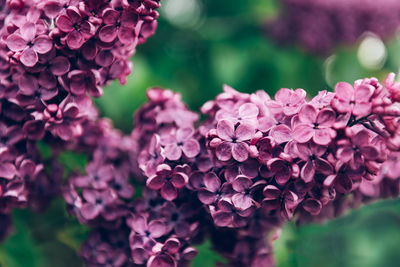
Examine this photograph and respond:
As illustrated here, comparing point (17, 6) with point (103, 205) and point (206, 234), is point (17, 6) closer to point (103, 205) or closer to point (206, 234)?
point (103, 205)

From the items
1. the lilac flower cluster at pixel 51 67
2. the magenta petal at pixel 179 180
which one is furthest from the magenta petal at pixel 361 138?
the lilac flower cluster at pixel 51 67

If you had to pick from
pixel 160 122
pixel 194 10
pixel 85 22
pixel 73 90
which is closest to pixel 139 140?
pixel 160 122

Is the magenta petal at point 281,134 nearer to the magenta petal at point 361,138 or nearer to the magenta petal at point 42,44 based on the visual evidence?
the magenta petal at point 361,138

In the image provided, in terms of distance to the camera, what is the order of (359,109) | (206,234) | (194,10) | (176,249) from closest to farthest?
(359,109)
(176,249)
(206,234)
(194,10)

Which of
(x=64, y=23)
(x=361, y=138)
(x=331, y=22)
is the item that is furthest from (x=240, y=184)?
(x=331, y=22)

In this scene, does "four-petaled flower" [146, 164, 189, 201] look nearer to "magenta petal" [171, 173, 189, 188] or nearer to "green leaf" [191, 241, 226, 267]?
"magenta petal" [171, 173, 189, 188]

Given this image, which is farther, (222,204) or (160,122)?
(160,122)

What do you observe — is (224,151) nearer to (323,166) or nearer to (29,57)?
(323,166)
